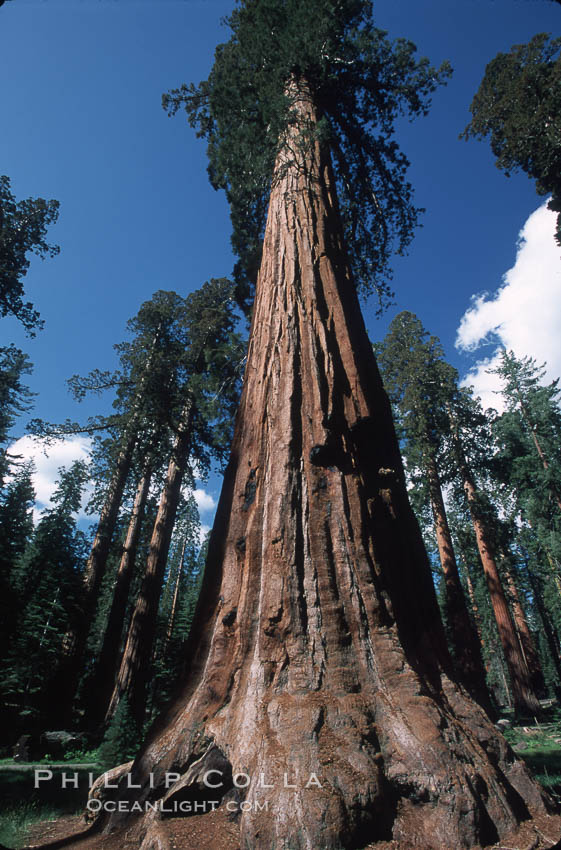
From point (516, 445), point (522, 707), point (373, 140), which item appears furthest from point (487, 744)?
point (516, 445)

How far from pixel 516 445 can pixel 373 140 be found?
61.9 feet

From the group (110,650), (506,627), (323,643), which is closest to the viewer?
(323,643)

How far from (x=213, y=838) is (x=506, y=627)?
52.2 ft

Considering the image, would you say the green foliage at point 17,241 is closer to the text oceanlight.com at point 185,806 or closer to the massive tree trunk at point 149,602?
the massive tree trunk at point 149,602

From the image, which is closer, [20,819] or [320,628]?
[320,628]

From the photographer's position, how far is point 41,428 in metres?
12.0

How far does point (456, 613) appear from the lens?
1138cm

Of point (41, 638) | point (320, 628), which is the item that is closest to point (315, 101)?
point (320, 628)

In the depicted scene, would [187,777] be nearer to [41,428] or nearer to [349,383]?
[349,383]

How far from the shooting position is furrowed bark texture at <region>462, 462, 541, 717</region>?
574 inches

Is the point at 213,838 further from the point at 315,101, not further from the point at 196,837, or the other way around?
the point at 315,101

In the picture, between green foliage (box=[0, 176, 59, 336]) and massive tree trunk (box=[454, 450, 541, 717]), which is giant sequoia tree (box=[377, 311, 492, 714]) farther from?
green foliage (box=[0, 176, 59, 336])

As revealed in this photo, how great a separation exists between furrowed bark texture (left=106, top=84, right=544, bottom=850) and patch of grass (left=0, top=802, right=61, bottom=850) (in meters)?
1.23

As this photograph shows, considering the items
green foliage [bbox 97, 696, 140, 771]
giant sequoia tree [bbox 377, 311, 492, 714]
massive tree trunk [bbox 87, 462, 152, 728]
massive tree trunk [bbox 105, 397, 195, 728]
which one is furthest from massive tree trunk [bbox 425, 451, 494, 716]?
massive tree trunk [bbox 87, 462, 152, 728]
